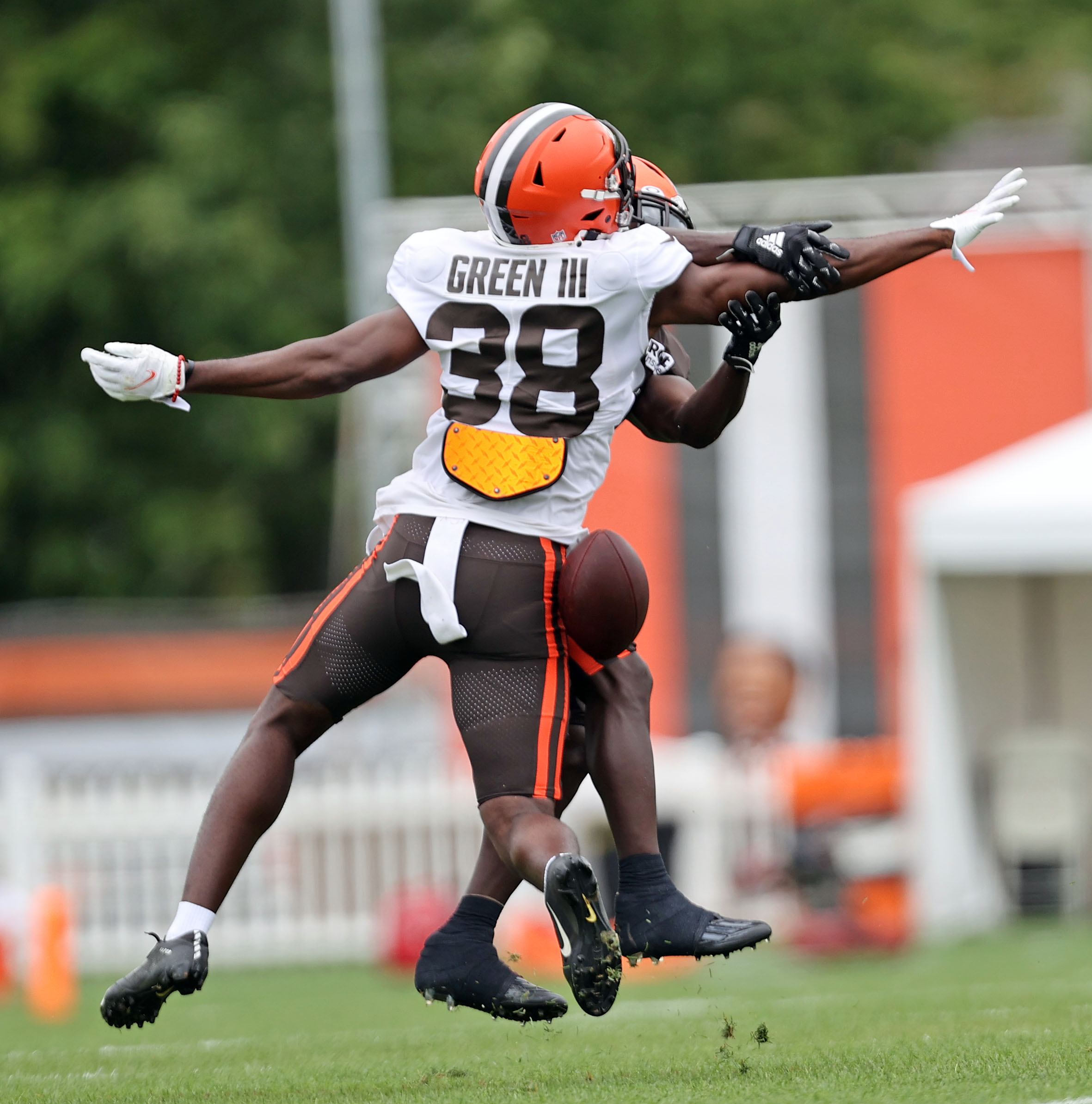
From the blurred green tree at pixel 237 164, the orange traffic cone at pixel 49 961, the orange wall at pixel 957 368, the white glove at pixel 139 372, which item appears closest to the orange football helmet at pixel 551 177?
the white glove at pixel 139 372

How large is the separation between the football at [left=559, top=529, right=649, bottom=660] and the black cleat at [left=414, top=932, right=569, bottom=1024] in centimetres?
85

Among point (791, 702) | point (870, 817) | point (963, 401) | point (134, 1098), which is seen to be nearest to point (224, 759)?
point (791, 702)

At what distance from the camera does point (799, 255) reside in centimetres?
466

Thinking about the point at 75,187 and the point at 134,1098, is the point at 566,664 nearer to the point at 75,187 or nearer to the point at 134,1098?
the point at 134,1098

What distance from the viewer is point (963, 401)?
652 inches

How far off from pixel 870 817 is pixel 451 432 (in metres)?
8.13

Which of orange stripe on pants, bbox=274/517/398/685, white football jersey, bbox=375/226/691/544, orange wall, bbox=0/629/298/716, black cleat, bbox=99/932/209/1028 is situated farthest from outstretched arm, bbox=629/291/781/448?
orange wall, bbox=0/629/298/716

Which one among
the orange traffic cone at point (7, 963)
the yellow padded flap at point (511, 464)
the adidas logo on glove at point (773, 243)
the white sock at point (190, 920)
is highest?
the adidas logo on glove at point (773, 243)

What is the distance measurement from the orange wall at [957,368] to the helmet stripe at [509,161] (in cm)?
1176

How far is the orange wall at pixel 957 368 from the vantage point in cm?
1630

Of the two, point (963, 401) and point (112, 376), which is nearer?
point (112, 376)

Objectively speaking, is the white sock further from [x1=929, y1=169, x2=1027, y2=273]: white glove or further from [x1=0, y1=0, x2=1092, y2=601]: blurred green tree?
[x1=0, y1=0, x2=1092, y2=601]: blurred green tree

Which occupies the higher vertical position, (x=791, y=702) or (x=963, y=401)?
(x=963, y=401)

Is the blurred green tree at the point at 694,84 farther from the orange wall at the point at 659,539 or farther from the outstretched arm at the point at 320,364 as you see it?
the outstretched arm at the point at 320,364
